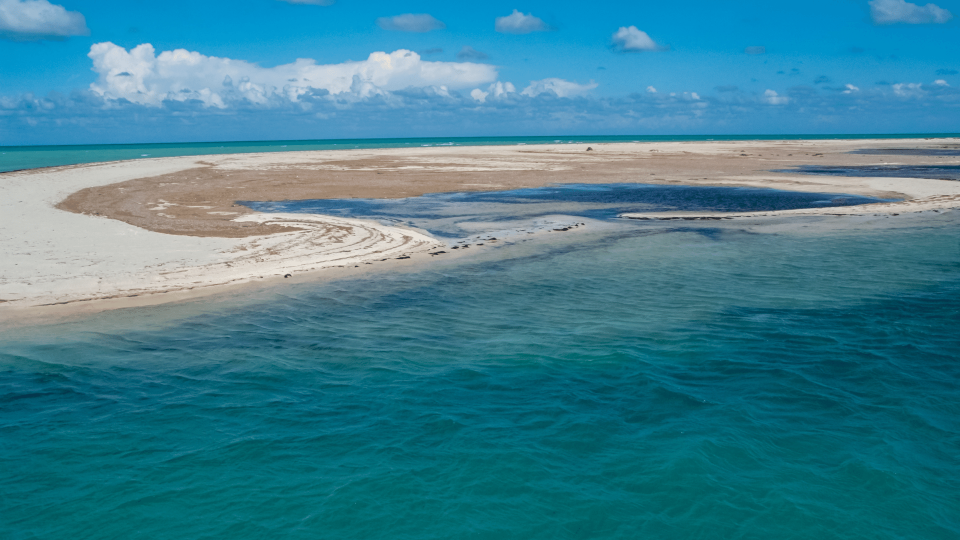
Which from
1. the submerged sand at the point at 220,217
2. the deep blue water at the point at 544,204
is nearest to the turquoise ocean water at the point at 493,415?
the submerged sand at the point at 220,217

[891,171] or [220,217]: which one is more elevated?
[891,171]

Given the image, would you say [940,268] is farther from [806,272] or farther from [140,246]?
[140,246]

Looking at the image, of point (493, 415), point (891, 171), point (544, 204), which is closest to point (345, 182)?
point (544, 204)

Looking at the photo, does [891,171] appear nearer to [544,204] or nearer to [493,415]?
[544,204]

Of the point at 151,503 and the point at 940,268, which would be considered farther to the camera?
the point at 940,268

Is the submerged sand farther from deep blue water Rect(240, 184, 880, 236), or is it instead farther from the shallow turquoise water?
the shallow turquoise water

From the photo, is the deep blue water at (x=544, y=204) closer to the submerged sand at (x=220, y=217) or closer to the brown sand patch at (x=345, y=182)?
the submerged sand at (x=220, y=217)

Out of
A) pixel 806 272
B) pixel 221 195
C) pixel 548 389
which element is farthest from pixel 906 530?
pixel 221 195
